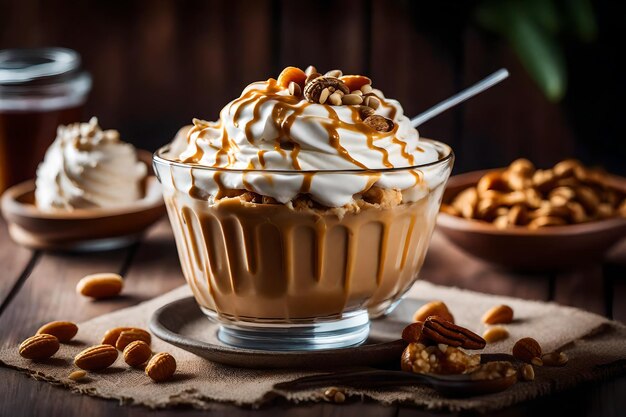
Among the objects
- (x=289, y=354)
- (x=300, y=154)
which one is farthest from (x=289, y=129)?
(x=289, y=354)

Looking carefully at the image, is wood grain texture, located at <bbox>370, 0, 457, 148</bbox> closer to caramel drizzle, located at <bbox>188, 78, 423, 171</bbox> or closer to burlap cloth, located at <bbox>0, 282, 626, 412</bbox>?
burlap cloth, located at <bbox>0, 282, 626, 412</bbox>

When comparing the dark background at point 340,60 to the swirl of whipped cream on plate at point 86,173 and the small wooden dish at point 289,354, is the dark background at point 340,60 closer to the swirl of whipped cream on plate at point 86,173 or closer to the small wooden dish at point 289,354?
the swirl of whipped cream on plate at point 86,173

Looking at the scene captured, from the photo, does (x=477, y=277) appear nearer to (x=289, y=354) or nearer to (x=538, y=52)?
(x=289, y=354)

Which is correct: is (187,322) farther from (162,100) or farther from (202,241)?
(162,100)

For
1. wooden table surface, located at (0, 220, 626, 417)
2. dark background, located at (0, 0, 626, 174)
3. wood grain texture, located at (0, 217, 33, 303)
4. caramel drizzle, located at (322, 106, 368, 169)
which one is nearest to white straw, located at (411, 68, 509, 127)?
caramel drizzle, located at (322, 106, 368, 169)

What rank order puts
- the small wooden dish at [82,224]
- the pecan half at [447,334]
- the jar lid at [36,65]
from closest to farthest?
the pecan half at [447,334] → the small wooden dish at [82,224] → the jar lid at [36,65]

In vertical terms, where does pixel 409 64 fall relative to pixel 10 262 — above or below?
above

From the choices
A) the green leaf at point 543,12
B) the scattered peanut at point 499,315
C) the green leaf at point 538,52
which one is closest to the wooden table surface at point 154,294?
the scattered peanut at point 499,315
